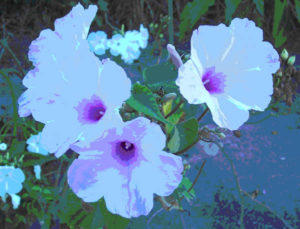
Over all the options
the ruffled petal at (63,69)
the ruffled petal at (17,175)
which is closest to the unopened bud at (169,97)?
the ruffled petal at (63,69)

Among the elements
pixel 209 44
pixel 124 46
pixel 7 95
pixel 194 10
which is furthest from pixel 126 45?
pixel 7 95

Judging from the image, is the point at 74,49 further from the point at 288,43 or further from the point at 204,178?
the point at 288,43

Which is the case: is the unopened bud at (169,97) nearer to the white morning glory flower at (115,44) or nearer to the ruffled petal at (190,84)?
the ruffled petal at (190,84)

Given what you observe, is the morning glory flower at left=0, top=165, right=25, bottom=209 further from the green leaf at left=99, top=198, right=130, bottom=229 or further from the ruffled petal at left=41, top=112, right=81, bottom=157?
the ruffled petal at left=41, top=112, right=81, bottom=157

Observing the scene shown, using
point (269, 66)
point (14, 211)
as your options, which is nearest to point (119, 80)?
point (269, 66)

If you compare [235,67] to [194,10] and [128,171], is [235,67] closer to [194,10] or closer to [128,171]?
[128,171]

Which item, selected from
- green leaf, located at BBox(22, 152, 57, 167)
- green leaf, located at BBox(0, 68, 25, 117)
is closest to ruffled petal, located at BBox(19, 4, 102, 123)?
green leaf, located at BBox(22, 152, 57, 167)
